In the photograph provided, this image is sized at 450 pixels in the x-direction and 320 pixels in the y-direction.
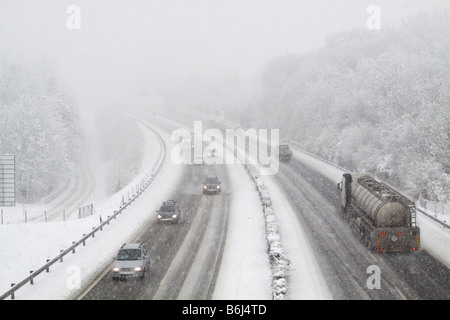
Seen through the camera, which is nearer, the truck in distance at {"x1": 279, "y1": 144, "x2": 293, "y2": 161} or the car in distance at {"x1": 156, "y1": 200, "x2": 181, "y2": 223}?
the car in distance at {"x1": 156, "y1": 200, "x2": 181, "y2": 223}

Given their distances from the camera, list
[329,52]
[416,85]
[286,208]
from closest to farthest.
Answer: [286,208]
[416,85]
[329,52]

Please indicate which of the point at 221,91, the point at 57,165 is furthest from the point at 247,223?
the point at 221,91

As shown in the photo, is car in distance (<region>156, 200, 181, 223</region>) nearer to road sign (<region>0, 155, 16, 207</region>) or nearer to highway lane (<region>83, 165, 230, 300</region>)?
highway lane (<region>83, 165, 230, 300</region>)

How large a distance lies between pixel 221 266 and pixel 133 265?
5.20 metres

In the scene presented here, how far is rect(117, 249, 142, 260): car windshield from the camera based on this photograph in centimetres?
2269

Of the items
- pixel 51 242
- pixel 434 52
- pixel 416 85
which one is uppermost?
pixel 434 52

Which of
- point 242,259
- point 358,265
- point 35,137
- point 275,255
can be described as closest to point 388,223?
point 358,265

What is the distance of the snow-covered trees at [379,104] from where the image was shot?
43.3 m

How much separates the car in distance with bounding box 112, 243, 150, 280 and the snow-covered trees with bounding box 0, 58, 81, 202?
1837 inches

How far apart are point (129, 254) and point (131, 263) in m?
0.86

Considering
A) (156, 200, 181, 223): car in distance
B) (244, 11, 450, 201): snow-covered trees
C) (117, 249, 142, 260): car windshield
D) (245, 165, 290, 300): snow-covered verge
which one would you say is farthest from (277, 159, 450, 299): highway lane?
(244, 11, 450, 201): snow-covered trees

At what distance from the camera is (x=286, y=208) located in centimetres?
3744

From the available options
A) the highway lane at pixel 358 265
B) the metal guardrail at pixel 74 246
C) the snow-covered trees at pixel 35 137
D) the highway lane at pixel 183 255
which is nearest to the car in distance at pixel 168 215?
the highway lane at pixel 183 255
